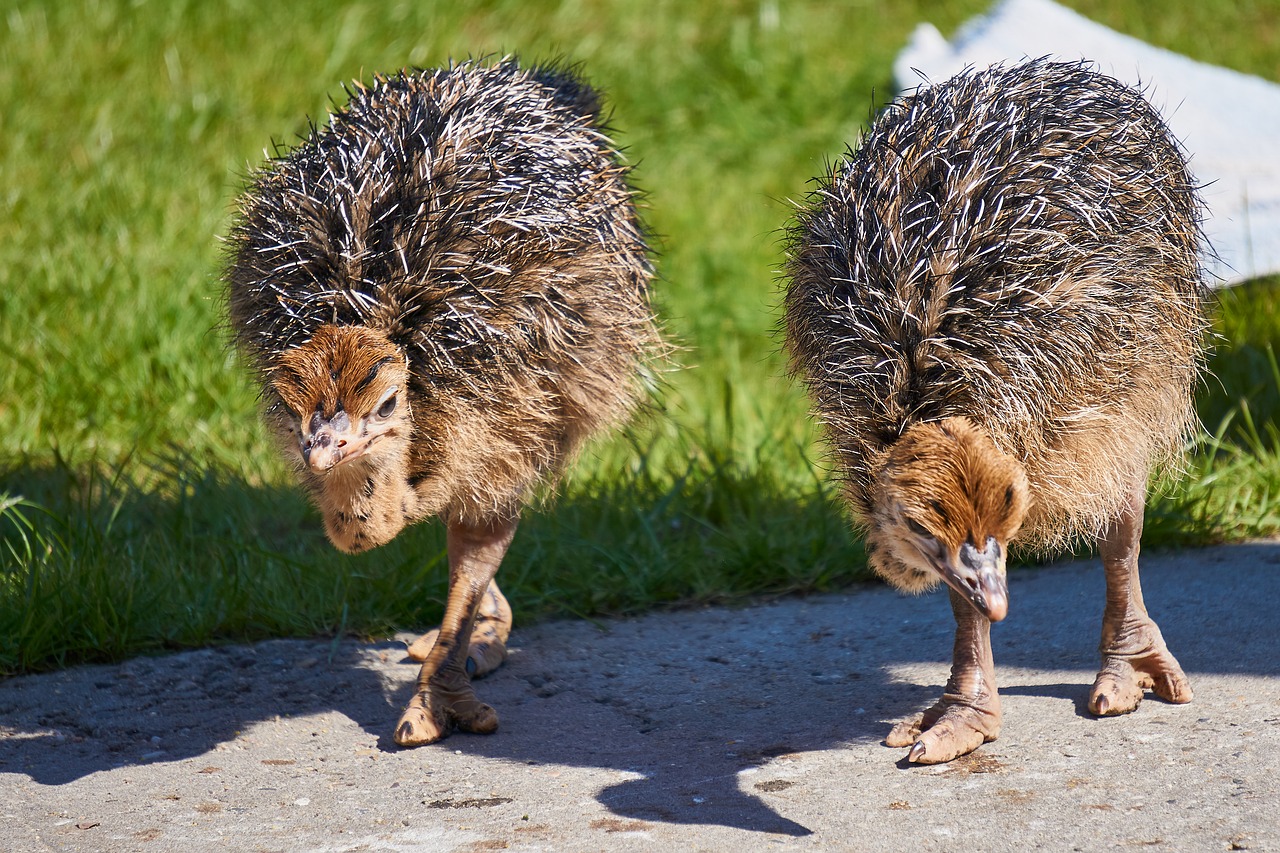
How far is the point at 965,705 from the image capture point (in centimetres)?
378

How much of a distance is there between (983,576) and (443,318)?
5.31 feet

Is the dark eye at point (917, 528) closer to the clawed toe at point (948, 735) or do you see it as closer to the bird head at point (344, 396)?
the clawed toe at point (948, 735)

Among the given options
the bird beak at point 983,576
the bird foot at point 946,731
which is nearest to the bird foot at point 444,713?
the bird foot at point 946,731

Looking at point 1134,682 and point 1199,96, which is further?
point 1199,96

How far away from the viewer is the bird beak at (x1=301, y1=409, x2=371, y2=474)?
11.2 ft

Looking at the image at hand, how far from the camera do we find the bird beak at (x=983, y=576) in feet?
10.1

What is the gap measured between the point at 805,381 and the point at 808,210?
1.82 ft

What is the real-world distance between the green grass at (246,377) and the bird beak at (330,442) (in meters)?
1.41

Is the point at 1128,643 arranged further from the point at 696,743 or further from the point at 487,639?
the point at 487,639

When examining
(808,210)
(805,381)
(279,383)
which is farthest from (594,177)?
(279,383)

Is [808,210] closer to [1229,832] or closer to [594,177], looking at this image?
[594,177]

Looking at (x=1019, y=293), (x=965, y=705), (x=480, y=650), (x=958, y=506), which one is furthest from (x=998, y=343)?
(x=480, y=650)

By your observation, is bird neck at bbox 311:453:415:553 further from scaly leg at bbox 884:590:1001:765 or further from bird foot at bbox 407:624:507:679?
scaly leg at bbox 884:590:1001:765

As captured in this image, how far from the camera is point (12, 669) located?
14.8 ft
